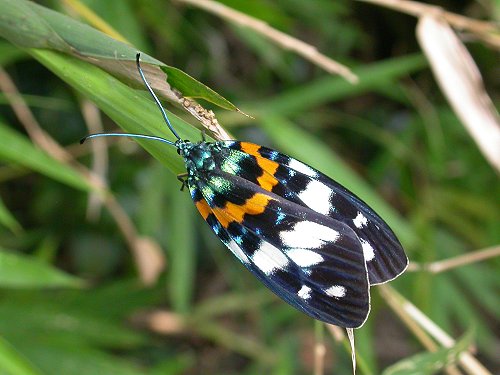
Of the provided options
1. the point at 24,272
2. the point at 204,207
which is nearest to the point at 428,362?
the point at 204,207

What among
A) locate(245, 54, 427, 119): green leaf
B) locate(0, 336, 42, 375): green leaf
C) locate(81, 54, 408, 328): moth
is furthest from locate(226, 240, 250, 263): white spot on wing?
locate(245, 54, 427, 119): green leaf

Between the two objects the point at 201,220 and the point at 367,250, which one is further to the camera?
the point at 201,220

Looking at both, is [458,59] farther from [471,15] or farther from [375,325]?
[375,325]

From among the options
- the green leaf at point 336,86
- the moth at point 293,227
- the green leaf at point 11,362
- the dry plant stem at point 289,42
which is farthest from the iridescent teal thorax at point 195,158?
the green leaf at point 336,86

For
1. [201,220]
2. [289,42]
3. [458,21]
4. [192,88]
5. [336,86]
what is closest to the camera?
[192,88]

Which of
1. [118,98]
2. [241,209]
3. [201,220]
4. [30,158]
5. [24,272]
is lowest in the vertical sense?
[241,209]

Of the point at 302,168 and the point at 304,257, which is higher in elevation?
the point at 302,168

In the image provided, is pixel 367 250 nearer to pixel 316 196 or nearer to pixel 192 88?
pixel 316 196
